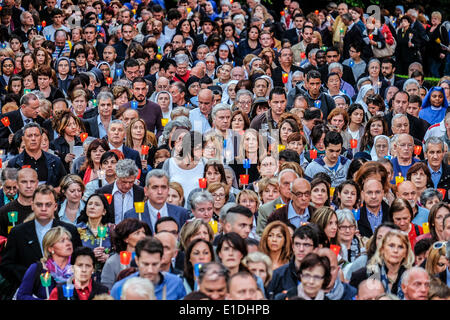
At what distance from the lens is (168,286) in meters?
8.64

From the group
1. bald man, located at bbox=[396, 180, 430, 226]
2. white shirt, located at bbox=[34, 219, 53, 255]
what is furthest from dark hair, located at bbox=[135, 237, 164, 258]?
bald man, located at bbox=[396, 180, 430, 226]

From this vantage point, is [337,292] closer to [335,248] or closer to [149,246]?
[335,248]

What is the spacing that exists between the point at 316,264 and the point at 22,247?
2956 millimetres

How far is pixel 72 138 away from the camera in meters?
13.1

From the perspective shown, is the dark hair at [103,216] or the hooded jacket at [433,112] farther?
the hooded jacket at [433,112]

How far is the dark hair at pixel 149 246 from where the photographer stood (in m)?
8.61

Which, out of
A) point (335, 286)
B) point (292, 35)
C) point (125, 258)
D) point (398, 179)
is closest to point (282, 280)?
point (335, 286)

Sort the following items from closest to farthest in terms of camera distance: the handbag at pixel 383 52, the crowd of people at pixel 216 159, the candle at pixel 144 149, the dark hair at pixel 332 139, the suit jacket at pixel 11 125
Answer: the crowd of people at pixel 216 159 < the dark hair at pixel 332 139 < the candle at pixel 144 149 < the suit jacket at pixel 11 125 < the handbag at pixel 383 52

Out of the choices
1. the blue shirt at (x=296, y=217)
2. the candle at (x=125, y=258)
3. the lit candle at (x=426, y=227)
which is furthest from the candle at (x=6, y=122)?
the lit candle at (x=426, y=227)

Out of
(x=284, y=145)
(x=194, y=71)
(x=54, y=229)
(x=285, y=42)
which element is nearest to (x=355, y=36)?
(x=285, y=42)

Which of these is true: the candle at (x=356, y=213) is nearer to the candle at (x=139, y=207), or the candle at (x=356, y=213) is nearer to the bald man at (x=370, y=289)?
the bald man at (x=370, y=289)

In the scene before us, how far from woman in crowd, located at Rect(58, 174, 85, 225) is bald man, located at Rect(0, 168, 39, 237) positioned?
40cm

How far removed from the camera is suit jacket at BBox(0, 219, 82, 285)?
9695 mm

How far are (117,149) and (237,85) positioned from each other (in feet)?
12.1
